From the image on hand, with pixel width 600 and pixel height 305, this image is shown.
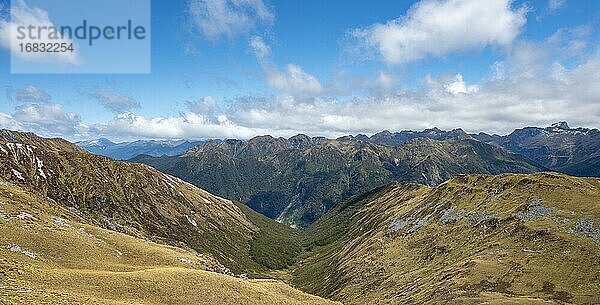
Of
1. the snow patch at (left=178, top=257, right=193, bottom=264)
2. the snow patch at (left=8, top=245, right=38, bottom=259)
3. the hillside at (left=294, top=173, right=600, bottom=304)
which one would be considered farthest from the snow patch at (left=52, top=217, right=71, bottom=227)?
the hillside at (left=294, top=173, right=600, bottom=304)

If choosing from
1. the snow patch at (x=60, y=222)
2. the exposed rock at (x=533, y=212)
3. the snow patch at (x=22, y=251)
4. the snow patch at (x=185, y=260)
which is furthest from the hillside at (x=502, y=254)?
the snow patch at (x=60, y=222)

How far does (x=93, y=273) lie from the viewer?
234 ft

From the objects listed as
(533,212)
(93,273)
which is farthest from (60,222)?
(533,212)

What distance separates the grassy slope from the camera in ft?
198

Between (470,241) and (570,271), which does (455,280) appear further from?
(470,241)

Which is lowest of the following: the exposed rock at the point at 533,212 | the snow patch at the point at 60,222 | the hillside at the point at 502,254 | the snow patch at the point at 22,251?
the hillside at the point at 502,254

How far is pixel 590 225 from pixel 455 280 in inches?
1738

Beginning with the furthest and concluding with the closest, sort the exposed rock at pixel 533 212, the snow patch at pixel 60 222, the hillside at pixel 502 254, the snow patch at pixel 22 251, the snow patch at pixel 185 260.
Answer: the exposed rock at pixel 533 212
the snow patch at pixel 185 260
the snow patch at pixel 60 222
the hillside at pixel 502 254
the snow patch at pixel 22 251

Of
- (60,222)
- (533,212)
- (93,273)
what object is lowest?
(533,212)

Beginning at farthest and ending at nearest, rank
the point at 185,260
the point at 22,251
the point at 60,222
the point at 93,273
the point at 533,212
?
the point at 533,212
the point at 185,260
the point at 60,222
the point at 22,251
the point at 93,273

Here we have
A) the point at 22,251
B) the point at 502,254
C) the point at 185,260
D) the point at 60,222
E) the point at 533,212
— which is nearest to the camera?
the point at 22,251

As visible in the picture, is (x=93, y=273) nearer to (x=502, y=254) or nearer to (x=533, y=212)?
(x=502, y=254)

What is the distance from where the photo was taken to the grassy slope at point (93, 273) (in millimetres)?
60344

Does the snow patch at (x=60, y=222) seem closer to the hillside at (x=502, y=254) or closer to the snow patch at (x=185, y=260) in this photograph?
the snow patch at (x=185, y=260)
